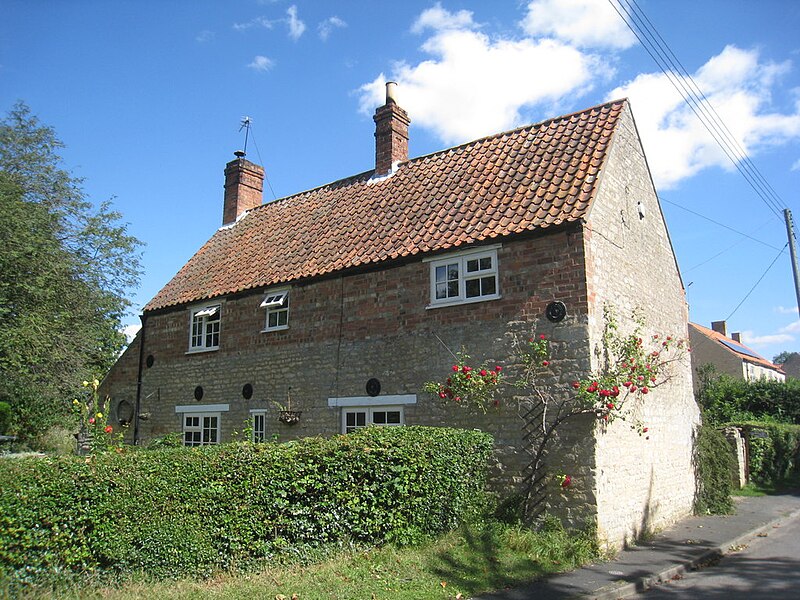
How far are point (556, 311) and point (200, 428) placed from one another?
33.9 ft

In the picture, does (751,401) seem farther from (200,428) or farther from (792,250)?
(200,428)

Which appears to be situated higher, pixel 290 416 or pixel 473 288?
pixel 473 288

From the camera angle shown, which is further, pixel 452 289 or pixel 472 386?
pixel 452 289

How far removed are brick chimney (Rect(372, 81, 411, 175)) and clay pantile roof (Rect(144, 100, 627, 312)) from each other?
0.53m

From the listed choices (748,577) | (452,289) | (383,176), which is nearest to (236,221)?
(383,176)

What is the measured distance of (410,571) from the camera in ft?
26.1

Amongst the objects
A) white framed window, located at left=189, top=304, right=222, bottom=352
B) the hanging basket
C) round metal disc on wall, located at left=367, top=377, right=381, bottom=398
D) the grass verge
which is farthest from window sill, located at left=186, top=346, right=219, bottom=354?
the grass verge

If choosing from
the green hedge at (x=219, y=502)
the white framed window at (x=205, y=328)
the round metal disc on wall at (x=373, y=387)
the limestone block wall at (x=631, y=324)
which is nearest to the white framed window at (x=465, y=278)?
the limestone block wall at (x=631, y=324)

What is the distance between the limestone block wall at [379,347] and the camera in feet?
35.0

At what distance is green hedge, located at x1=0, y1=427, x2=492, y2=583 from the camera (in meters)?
6.56

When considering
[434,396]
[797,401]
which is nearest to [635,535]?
[434,396]

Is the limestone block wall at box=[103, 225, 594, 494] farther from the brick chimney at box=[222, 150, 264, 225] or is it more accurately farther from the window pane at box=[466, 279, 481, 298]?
the brick chimney at box=[222, 150, 264, 225]

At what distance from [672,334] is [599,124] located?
17.4 ft

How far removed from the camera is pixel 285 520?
26.2ft
